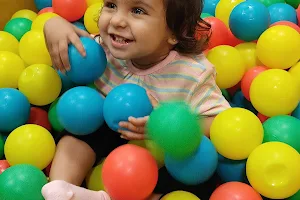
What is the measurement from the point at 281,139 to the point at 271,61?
0.33 meters

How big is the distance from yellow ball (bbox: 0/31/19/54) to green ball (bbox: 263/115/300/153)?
2.85 ft

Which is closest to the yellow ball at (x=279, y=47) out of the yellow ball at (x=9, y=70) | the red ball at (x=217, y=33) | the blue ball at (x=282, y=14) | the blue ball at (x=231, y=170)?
the red ball at (x=217, y=33)

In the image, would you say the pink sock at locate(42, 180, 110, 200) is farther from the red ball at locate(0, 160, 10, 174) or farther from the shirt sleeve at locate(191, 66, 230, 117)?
the shirt sleeve at locate(191, 66, 230, 117)

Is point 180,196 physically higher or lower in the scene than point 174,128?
lower

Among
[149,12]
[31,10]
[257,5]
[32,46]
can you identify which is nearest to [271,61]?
[257,5]

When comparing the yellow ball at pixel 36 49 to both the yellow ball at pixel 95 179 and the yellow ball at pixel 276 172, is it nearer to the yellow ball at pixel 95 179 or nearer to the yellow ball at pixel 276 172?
the yellow ball at pixel 95 179

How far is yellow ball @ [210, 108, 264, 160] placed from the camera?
101 cm

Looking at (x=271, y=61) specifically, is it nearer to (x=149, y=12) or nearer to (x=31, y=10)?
(x=149, y=12)

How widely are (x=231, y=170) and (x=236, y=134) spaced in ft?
0.37

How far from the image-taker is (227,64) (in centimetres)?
133

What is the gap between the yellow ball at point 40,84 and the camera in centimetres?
121

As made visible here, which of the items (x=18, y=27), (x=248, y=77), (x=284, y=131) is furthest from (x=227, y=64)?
(x=18, y=27)

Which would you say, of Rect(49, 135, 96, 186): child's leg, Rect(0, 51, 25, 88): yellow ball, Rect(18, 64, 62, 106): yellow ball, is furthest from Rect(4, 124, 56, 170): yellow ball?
Rect(0, 51, 25, 88): yellow ball

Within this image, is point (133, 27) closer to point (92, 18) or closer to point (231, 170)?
point (231, 170)
